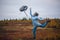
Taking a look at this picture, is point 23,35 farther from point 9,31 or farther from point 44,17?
point 44,17

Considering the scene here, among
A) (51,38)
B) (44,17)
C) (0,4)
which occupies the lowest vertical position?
(51,38)

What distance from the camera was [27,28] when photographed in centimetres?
344

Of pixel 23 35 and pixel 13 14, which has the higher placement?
pixel 13 14

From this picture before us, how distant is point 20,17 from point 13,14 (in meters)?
0.18

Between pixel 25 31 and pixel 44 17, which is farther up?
pixel 44 17

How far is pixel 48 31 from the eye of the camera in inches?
137

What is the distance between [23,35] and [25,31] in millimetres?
105

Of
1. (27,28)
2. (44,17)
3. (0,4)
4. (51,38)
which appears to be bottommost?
(51,38)

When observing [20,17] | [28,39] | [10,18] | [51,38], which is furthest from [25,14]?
[51,38]

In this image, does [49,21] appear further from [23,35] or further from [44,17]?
[23,35]

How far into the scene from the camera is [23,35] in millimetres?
3412

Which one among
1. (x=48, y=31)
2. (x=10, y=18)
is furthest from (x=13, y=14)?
(x=48, y=31)

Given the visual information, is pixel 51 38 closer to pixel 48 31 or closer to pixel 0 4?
pixel 48 31

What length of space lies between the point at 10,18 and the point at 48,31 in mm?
950
